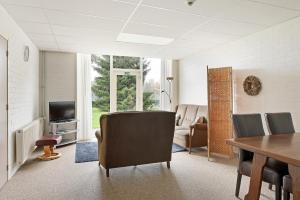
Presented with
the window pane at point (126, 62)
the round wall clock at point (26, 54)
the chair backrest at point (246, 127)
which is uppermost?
the window pane at point (126, 62)

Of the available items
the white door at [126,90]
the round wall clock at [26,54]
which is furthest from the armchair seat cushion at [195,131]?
the round wall clock at [26,54]

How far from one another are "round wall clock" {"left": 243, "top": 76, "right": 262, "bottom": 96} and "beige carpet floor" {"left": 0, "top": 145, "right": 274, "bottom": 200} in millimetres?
1365

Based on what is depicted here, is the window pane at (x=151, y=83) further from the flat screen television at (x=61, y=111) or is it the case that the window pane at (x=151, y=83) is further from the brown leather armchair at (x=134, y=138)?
the brown leather armchair at (x=134, y=138)

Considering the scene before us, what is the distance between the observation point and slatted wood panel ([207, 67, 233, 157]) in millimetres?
4141

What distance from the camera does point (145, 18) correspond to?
3283 mm

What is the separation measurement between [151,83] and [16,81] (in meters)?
4.09

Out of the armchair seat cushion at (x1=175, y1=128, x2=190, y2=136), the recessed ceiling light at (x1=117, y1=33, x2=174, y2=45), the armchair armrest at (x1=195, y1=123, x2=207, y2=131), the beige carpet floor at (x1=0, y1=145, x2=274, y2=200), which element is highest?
the recessed ceiling light at (x1=117, y1=33, x2=174, y2=45)

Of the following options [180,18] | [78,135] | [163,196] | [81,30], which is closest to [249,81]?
[180,18]

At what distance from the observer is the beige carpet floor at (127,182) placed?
2592mm

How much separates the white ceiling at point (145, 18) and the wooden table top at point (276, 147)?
1782mm

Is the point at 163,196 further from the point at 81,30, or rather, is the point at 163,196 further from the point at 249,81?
the point at 81,30

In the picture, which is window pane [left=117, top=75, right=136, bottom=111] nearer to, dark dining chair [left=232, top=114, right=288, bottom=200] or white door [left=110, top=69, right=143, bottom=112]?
white door [left=110, top=69, right=143, bottom=112]

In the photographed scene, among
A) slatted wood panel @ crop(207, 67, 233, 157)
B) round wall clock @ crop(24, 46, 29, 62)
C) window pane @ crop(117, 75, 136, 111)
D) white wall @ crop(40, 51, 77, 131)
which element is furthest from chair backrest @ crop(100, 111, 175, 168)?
window pane @ crop(117, 75, 136, 111)

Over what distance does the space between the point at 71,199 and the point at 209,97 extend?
3019 mm
